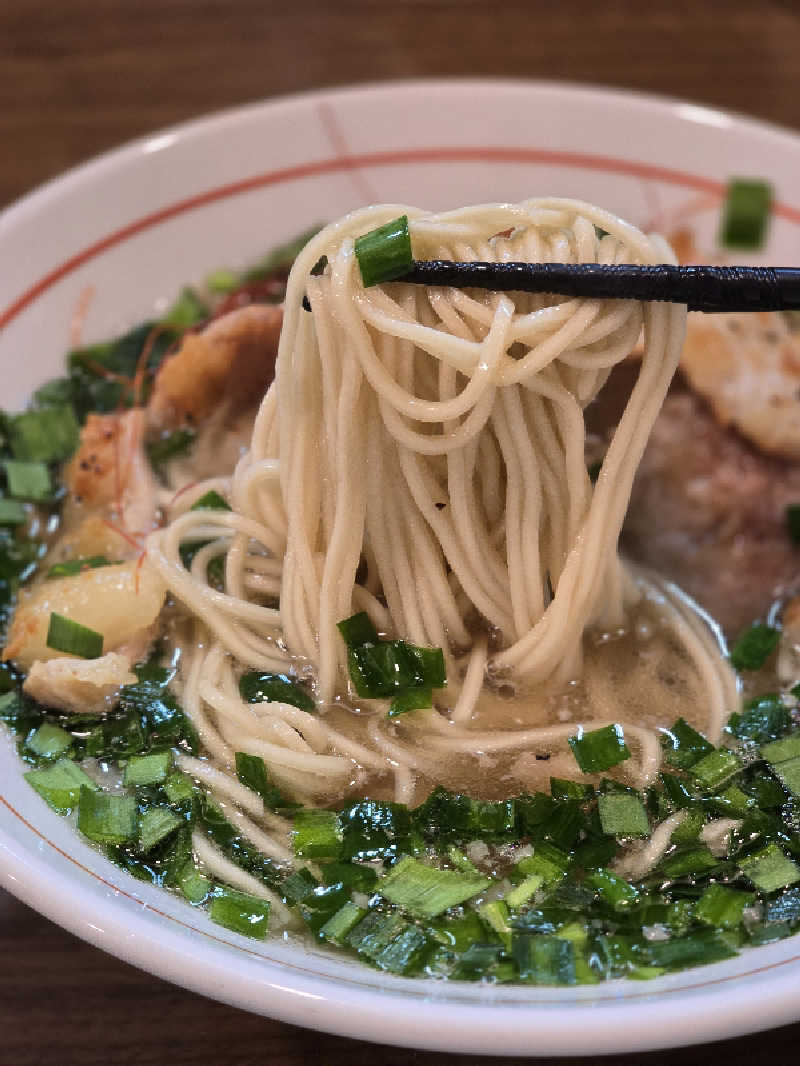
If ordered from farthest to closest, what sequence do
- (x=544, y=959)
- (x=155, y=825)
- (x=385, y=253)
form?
(x=155, y=825) → (x=385, y=253) → (x=544, y=959)

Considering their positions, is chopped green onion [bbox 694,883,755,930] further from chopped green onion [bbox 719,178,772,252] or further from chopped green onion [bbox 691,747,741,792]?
chopped green onion [bbox 719,178,772,252]

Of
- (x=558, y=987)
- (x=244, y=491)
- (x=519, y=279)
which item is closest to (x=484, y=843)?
(x=558, y=987)

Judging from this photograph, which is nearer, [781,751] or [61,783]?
[61,783]

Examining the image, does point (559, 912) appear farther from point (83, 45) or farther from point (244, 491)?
point (83, 45)

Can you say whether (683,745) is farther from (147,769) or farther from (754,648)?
(147,769)

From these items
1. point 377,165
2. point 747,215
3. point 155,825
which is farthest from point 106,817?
point 747,215

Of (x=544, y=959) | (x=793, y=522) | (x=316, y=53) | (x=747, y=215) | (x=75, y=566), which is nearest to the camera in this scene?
(x=544, y=959)

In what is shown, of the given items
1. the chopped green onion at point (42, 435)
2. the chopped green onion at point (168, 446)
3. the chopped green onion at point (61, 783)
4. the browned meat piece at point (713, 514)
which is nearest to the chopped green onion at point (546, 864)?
the chopped green onion at point (61, 783)
